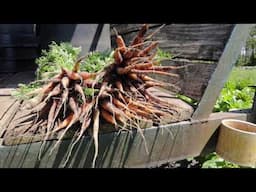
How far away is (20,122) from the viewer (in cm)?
85

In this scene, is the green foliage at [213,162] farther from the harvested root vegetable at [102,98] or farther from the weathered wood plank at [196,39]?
the harvested root vegetable at [102,98]

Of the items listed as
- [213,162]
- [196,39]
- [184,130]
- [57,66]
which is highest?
[196,39]

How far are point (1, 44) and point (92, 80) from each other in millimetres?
2305

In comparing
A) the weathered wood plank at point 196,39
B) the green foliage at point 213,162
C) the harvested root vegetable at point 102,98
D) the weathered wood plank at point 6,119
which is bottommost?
the green foliage at point 213,162

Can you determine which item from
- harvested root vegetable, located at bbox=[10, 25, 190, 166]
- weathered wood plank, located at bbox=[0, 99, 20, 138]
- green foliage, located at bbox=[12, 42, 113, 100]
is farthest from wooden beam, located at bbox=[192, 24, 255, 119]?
weathered wood plank, located at bbox=[0, 99, 20, 138]

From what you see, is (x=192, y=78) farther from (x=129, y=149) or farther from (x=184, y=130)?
(x=129, y=149)

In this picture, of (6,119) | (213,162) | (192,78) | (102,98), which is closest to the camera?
(102,98)

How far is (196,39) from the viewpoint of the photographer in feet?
3.71

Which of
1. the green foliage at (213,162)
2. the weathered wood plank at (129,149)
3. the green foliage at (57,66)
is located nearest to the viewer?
the weathered wood plank at (129,149)

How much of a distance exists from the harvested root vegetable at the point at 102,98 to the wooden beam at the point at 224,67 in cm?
20

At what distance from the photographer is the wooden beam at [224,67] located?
96cm

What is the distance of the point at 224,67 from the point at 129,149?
0.44m

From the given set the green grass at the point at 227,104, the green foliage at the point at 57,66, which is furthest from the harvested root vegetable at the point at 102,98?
the green grass at the point at 227,104

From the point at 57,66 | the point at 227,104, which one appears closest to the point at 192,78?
the point at 57,66
